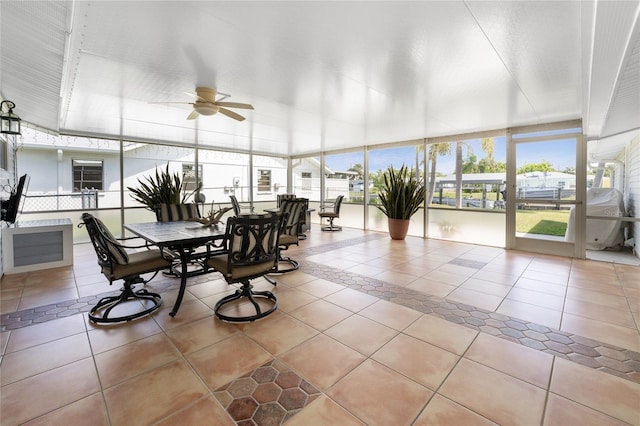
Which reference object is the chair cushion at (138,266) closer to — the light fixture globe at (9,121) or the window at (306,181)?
the light fixture globe at (9,121)

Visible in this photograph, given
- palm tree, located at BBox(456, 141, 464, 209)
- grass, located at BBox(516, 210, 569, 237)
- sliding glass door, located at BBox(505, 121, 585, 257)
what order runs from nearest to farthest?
sliding glass door, located at BBox(505, 121, 585, 257)
grass, located at BBox(516, 210, 569, 237)
palm tree, located at BBox(456, 141, 464, 209)

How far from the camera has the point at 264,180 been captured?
31.4 ft

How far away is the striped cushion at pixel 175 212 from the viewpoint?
14.6 ft

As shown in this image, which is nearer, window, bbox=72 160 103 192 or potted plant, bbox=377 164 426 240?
potted plant, bbox=377 164 426 240

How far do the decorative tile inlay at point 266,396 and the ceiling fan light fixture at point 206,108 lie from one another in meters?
3.05

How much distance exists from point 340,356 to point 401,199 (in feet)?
15.8

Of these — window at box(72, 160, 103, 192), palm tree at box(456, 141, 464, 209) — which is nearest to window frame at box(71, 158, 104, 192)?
window at box(72, 160, 103, 192)

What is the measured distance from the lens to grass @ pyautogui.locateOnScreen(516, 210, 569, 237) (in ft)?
16.3

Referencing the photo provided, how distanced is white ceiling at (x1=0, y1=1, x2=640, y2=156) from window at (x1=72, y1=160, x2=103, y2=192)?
1.93m

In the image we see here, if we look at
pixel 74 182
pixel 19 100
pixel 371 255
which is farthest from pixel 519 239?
pixel 74 182

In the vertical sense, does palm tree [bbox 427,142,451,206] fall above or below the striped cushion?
above

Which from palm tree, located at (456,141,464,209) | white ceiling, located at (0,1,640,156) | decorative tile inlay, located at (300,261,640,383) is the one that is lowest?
decorative tile inlay, located at (300,261,640,383)

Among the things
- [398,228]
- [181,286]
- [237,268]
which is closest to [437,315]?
[237,268]

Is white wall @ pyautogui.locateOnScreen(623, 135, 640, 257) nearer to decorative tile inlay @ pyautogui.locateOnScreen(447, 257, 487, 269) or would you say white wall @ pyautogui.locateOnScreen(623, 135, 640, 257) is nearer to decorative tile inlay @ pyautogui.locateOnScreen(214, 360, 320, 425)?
decorative tile inlay @ pyautogui.locateOnScreen(447, 257, 487, 269)
